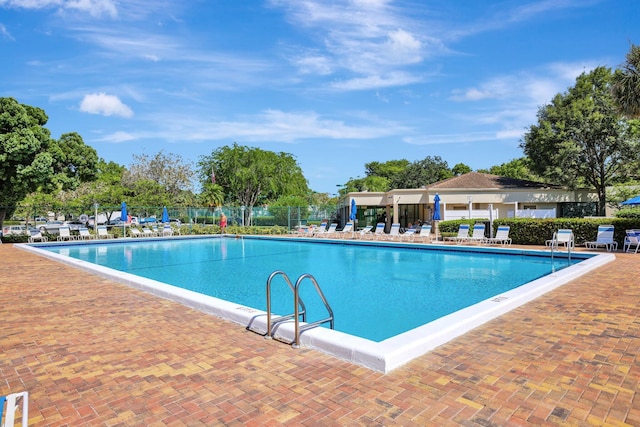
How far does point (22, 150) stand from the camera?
20266 mm

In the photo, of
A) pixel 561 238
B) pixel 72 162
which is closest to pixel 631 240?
pixel 561 238

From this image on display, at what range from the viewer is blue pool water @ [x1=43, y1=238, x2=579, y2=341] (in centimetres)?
752

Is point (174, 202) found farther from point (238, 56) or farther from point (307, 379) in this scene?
point (307, 379)

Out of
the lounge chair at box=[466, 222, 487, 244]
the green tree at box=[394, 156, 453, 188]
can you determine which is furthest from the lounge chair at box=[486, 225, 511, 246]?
the green tree at box=[394, 156, 453, 188]

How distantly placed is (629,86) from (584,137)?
44.4 ft

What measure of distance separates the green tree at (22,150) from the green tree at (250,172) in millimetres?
17611

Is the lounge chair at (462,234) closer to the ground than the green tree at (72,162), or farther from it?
closer to the ground

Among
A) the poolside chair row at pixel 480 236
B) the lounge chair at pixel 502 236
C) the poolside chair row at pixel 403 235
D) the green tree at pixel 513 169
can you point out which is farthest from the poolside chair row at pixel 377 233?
the green tree at pixel 513 169

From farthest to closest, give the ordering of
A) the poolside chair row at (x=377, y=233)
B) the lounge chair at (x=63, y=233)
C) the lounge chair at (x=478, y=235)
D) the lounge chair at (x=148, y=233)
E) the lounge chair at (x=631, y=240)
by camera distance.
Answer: the lounge chair at (x=148, y=233) < the lounge chair at (x=63, y=233) < the poolside chair row at (x=377, y=233) < the lounge chair at (x=478, y=235) < the lounge chair at (x=631, y=240)

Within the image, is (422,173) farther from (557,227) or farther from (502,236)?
(557,227)

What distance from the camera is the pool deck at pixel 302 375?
113 inches

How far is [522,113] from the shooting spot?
29.3m

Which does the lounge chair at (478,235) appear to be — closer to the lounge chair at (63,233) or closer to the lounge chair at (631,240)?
the lounge chair at (631,240)

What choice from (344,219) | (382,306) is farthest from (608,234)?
(344,219)
